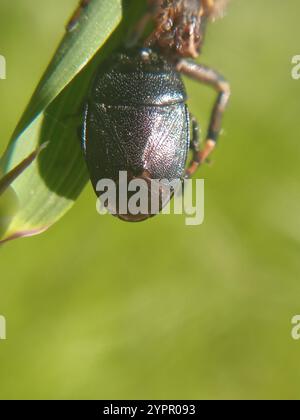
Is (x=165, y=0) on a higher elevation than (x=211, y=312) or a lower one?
higher

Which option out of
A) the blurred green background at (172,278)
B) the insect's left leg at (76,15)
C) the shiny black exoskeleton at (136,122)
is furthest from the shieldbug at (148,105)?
the blurred green background at (172,278)

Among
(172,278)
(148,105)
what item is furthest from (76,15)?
(172,278)

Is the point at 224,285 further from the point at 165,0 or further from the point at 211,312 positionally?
the point at 165,0

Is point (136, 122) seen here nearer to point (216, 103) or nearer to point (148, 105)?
point (148, 105)

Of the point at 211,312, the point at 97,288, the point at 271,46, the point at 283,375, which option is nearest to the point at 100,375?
the point at 97,288

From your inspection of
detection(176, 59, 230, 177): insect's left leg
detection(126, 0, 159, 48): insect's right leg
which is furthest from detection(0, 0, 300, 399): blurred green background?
detection(126, 0, 159, 48): insect's right leg

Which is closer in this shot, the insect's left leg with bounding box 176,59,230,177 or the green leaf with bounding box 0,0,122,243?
the green leaf with bounding box 0,0,122,243

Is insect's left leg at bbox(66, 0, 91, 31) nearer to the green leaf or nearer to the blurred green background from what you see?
the green leaf
